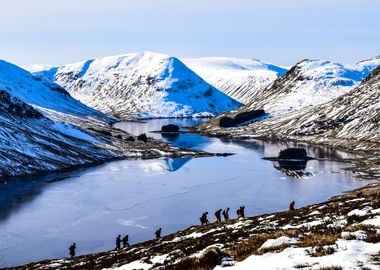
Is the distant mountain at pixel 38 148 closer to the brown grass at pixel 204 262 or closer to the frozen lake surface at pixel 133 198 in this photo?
the frozen lake surface at pixel 133 198

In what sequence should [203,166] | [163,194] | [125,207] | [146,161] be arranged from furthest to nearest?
[146,161] → [203,166] → [163,194] → [125,207]

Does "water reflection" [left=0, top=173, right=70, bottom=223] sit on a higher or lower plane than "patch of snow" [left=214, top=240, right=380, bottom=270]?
lower

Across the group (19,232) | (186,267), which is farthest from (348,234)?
(19,232)

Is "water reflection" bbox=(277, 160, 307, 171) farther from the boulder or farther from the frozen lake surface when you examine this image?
the boulder

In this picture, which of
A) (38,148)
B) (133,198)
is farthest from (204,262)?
(38,148)

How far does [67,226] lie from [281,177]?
66.2 meters

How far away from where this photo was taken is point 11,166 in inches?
5743

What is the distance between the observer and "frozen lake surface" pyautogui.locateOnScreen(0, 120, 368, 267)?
263 feet

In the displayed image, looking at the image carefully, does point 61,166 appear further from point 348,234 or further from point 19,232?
point 348,234

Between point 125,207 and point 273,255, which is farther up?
point 273,255

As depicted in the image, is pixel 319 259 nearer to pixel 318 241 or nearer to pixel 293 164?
pixel 318 241

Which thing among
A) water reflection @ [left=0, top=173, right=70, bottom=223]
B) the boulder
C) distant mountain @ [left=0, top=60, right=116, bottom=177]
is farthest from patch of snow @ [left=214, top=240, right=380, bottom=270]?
the boulder

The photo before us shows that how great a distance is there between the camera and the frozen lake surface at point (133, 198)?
80062mm

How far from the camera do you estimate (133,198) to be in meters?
111
